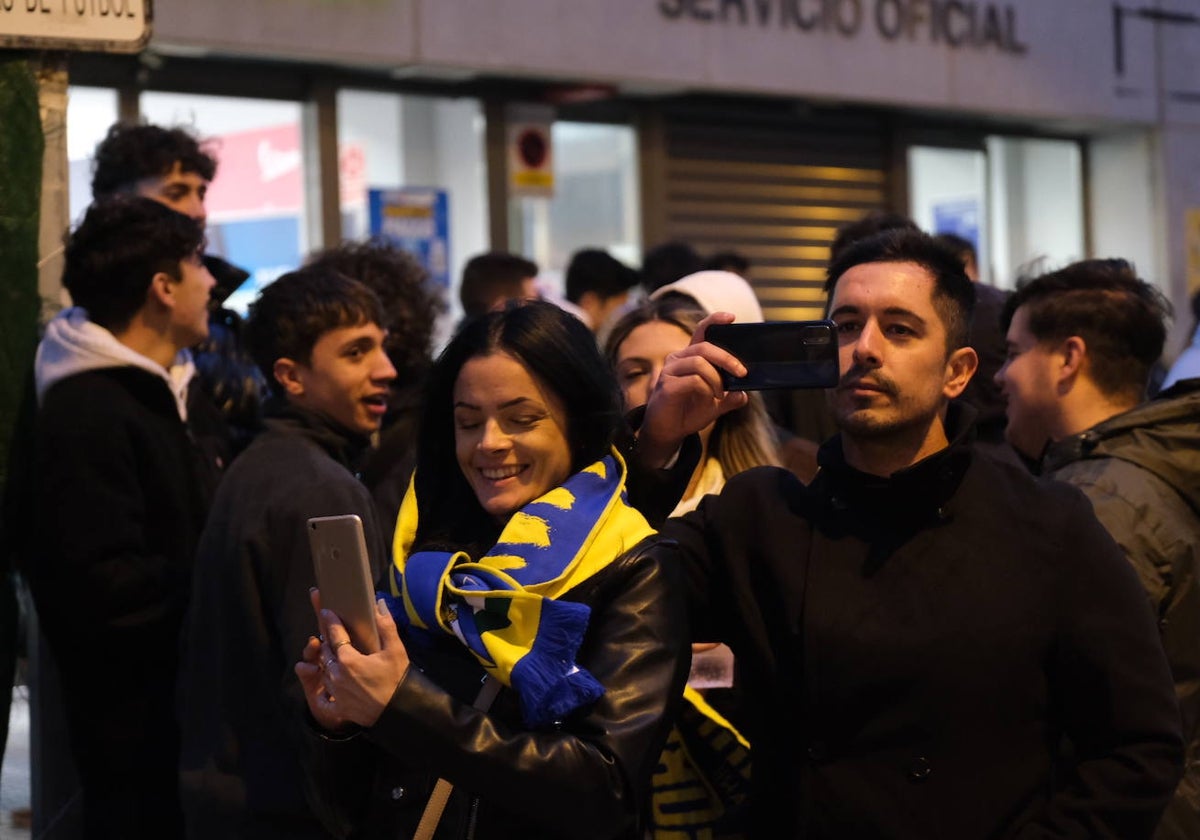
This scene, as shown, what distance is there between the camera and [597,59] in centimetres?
1121

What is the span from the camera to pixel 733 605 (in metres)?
3.17

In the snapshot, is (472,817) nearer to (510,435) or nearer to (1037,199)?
(510,435)

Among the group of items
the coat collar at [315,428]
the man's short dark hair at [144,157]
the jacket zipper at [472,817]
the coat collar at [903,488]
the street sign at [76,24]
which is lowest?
the jacket zipper at [472,817]

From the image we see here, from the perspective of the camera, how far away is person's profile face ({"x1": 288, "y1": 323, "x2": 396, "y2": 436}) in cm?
450

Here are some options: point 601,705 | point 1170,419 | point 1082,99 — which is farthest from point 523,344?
point 1082,99

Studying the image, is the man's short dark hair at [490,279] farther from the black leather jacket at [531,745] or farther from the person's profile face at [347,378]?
the black leather jacket at [531,745]

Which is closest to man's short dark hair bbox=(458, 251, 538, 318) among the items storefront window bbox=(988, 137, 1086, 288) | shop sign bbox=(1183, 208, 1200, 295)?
storefront window bbox=(988, 137, 1086, 288)

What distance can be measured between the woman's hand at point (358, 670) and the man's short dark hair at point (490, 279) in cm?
474

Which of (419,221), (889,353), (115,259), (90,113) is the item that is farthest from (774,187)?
(889,353)

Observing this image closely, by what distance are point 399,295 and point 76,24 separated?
1355mm

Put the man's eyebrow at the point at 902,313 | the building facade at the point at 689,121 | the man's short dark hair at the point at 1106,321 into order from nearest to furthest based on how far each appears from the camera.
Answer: the man's eyebrow at the point at 902,313, the man's short dark hair at the point at 1106,321, the building facade at the point at 689,121

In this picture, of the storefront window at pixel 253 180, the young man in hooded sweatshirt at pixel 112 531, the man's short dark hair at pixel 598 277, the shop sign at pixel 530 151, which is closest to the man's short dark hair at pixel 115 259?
the young man in hooded sweatshirt at pixel 112 531

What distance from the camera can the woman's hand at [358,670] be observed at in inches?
106

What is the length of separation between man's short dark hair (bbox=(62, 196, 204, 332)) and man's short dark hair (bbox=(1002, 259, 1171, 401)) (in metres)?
2.44
